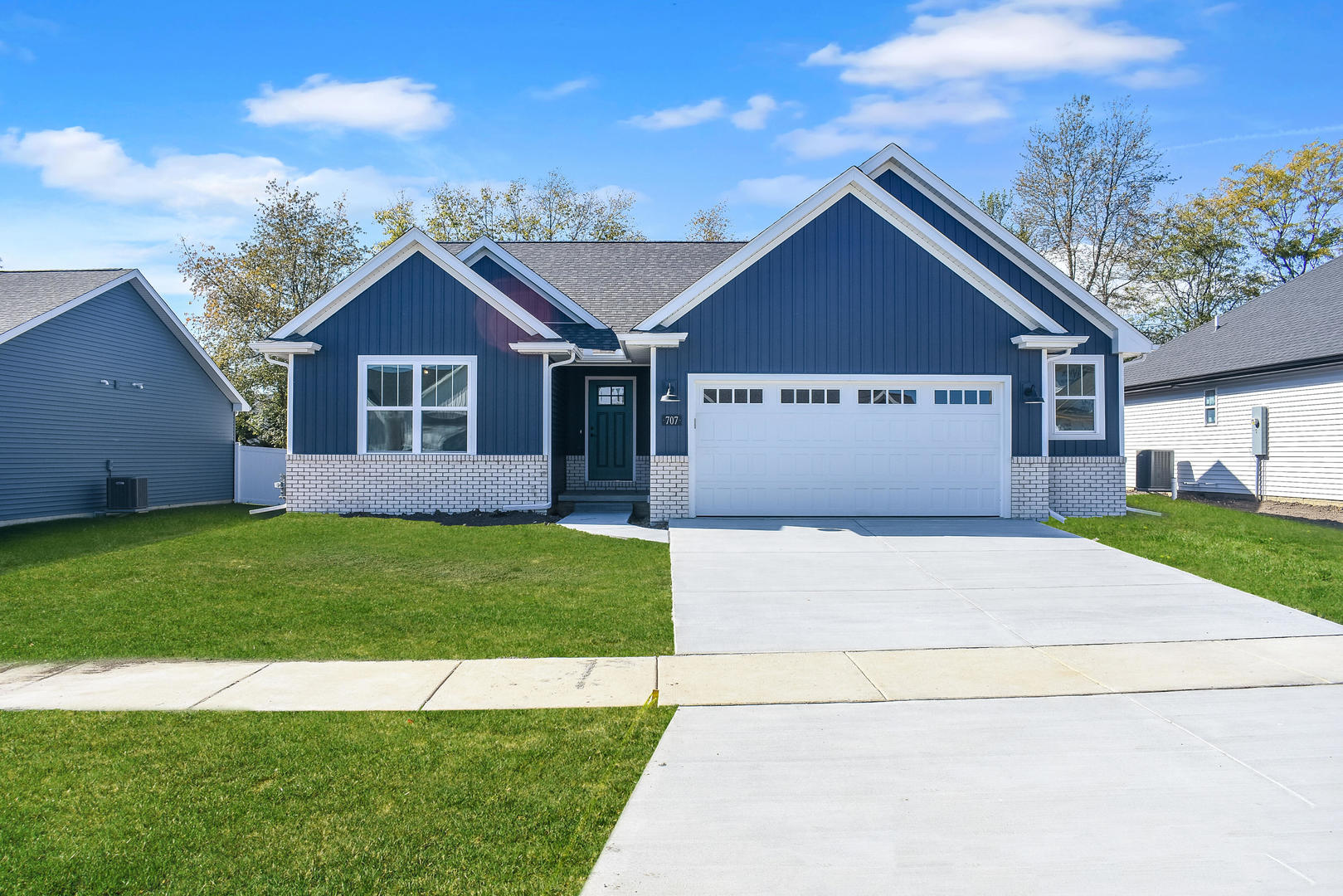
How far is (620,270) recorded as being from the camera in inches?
763

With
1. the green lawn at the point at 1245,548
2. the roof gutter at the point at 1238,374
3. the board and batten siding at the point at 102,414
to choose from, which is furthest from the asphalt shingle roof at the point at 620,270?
the roof gutter at the point at 1238,374

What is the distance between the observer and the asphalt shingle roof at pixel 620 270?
1758cm

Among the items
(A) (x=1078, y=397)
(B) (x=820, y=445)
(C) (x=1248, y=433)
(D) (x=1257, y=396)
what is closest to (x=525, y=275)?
(B) (x=820, y=445)

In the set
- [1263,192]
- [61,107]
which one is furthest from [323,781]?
[1263,192]

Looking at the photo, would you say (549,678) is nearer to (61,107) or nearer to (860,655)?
(860,655)

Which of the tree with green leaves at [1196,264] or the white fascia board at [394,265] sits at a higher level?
the tree with green leaves at [1196,264]

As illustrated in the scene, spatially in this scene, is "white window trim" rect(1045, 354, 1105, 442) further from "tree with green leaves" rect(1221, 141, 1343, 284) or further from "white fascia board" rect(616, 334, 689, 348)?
"tree with green leaves" rect(1221, 141, 1343, 284)

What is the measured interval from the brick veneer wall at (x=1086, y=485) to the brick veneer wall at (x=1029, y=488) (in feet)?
2.38

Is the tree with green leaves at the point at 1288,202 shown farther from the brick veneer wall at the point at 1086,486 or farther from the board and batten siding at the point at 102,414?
the board and batten siding at the point at 102,414

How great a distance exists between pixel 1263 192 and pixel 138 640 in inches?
1623

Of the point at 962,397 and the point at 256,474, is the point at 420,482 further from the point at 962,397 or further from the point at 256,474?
the point at 256,474

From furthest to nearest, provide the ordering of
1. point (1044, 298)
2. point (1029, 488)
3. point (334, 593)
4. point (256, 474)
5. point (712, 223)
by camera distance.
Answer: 1. point (712, 223)
2. point (256, 474)
3. point (1044, 298)
4. point (1029, 488)
5. point (334, 593)

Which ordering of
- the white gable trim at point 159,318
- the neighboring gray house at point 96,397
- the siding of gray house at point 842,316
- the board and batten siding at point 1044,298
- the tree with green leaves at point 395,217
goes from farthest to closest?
the tree with green leaves at point 395,217 → the neighboring gray house at point 96,397 → the white gable trim at point 159,318 → the board and batten siding at point 1044,298 → the siding of gray house at point 842,316

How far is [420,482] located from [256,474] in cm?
1206
